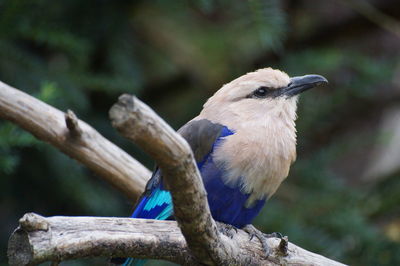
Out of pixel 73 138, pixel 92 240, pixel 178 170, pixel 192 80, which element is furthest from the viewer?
pixel 192 80

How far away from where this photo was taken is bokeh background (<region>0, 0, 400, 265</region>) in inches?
173

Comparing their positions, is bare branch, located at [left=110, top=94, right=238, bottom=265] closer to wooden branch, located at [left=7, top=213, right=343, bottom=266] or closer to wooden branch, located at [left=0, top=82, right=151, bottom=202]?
wooden branch, located at [left=7, top=213, right=343, bottom=266]

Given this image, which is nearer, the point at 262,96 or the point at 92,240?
the point at 92,240

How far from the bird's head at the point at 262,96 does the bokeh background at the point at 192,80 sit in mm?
439

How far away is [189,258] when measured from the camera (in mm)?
2732

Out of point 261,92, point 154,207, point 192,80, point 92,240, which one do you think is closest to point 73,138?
point 154,207

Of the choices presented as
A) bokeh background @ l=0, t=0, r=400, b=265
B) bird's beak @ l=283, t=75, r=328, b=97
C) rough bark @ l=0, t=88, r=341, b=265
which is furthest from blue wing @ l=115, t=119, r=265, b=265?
bokeh background @ l=0, t=0, r=400, b=265

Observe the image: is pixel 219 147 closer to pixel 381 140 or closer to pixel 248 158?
pixel 248 158

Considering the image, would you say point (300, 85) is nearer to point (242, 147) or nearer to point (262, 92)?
point (262, 92)

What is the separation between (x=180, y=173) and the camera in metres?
2.21

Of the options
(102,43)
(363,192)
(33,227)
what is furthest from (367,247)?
(33,227)

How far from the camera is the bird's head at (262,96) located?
3.67 m

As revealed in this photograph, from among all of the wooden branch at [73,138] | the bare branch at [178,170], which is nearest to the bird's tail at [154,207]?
the wooden branch at [73,138]

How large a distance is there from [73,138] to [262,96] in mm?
1079
